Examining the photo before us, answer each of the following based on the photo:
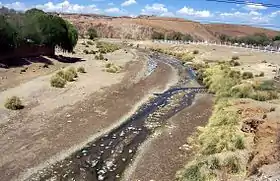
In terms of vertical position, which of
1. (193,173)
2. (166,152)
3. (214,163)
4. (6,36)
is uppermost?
(6,36)

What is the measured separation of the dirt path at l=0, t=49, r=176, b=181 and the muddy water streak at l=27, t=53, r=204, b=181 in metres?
0.85

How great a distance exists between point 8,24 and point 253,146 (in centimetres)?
4007

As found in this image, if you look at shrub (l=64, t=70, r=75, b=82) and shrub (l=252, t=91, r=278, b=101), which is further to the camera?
shrub (l=64, t=70, r=75, b=82)

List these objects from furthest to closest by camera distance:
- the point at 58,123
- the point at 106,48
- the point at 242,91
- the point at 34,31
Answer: the point at 106,48, the point at 34,31, the point at 242,91, the point at 58,123

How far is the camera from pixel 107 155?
83.9 ft

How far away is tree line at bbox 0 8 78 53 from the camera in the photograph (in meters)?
56.7

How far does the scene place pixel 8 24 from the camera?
56875 mm

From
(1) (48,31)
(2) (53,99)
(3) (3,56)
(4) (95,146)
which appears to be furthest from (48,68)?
(4) (95,146)

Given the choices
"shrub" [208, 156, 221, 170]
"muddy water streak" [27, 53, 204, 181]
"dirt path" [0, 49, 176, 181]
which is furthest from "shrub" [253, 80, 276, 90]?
"shrub" [208, 156, 221, 170]

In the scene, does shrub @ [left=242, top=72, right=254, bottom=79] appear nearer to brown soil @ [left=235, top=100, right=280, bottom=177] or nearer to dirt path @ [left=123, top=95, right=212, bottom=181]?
brown soil @ [left=235, top=100, right=280, bottom=177]

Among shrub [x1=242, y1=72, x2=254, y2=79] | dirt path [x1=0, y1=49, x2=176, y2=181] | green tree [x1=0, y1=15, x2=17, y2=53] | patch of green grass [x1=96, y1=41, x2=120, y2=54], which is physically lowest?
patch of green grass [x1=96, y1=41, x2=120, y2=54]

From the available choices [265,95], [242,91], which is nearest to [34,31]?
[242,91]

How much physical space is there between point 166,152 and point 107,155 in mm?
3348

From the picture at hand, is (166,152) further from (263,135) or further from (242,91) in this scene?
(242,91)
